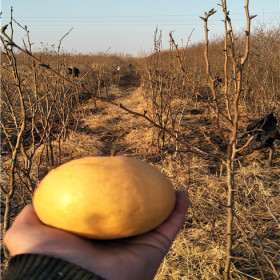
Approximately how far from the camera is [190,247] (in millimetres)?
2340

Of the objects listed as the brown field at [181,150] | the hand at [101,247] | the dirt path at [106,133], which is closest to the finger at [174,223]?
the hand at [101,247]

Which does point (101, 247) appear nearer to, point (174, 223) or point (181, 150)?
point (174, 223)

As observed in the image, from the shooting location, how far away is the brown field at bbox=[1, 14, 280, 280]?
199cm

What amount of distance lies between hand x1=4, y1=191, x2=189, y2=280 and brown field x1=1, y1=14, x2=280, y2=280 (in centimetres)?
43

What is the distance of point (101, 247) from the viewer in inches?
40.1

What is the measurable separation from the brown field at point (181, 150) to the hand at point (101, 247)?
0.43 metres

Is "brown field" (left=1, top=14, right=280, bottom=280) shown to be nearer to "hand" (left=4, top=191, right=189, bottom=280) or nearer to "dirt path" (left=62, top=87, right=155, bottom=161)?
"dirt path" (left=62, top=87, right=155, bottom=161)

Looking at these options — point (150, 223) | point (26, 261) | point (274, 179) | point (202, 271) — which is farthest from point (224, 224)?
point (26, 261)

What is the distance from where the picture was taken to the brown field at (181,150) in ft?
6.54

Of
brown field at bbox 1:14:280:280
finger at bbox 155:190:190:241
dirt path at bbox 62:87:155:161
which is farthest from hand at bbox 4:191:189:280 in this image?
dirt path at bbox 62:87:155:161

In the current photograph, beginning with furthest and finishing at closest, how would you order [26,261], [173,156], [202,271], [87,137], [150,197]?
[87,137]
[173,156]
[202,271]
[150,197]
[26,261]

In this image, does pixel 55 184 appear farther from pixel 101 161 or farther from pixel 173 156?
pixel 173 156

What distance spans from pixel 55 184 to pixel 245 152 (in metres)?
4.17

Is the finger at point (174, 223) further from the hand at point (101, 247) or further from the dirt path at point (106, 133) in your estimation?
the dirt path at point (106, 133)
